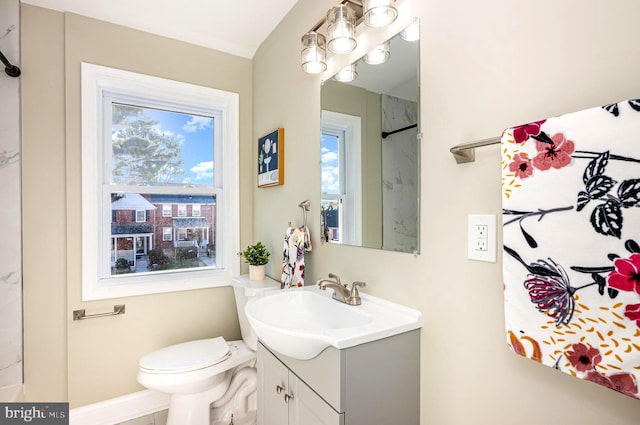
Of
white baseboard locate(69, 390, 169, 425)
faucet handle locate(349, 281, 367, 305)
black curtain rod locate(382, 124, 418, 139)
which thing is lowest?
white baseboard locate(69, 390, 169, 425)

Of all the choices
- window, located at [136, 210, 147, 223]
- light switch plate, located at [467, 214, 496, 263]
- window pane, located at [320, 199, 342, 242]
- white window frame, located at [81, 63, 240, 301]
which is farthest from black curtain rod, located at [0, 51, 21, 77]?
light switch plate, located at [467, 214, 496, 263]

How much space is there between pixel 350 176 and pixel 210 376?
1305mm

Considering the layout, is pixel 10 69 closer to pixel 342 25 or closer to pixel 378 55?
pixel 342 25

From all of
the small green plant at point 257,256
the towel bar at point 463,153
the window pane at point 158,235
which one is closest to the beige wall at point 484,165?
the towel bar at point 463,153

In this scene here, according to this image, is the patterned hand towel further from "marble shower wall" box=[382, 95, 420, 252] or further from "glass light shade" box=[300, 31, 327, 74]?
"glass light shade" box=[300, 31, 327, 74]

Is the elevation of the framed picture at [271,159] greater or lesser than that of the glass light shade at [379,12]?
lesser

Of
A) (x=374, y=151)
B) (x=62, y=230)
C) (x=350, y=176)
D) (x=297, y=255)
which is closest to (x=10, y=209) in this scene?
(x=62, y=230)

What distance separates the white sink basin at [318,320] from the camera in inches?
36.6

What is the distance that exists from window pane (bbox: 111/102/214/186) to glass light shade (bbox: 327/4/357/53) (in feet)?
4.64

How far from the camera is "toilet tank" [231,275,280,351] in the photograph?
6.06 ft

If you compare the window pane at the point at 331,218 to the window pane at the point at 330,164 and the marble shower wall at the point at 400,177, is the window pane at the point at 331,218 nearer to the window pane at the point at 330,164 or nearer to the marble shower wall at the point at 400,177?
the window pane at the point at 330,164

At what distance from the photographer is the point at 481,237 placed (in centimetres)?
89

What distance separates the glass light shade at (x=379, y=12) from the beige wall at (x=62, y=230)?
1624mm

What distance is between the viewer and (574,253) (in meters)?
0.63
